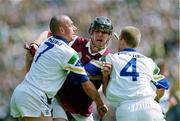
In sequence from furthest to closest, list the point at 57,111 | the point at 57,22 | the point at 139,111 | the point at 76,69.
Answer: the point at 57,111 < the point at 57,22 < the point at 76,69 < the point at 139,111

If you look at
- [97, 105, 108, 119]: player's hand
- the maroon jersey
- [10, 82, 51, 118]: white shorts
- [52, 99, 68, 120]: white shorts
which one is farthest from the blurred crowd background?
[10, 82, 51, 118]: white shorts

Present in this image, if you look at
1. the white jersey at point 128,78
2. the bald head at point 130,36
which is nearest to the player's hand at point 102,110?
the white jersey at point 128,78

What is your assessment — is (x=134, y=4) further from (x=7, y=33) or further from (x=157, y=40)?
(x=7, y=33)

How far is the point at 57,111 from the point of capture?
377 inches

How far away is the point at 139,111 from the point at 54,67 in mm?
1129

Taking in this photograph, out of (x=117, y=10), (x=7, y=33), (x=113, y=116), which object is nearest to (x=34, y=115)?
(x=113, y=116)

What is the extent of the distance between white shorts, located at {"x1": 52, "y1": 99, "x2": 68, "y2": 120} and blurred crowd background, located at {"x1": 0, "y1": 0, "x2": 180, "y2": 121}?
7165 millimetres

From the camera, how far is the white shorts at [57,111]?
957cm

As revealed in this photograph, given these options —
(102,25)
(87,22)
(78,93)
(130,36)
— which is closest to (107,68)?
(130,36)

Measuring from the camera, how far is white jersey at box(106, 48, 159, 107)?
29.5 feet

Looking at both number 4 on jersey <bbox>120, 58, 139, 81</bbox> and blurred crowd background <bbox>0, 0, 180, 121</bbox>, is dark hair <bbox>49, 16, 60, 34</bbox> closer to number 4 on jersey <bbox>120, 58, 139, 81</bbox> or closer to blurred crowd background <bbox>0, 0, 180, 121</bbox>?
number 4 on jersey <bbox>120, 58, 139, 81</bbox>

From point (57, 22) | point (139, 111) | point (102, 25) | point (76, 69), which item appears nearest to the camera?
point (139, 111)

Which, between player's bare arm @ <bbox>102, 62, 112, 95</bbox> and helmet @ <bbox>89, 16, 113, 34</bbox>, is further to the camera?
helmet @ <bbox>89, 16, 113, 34</bbox>

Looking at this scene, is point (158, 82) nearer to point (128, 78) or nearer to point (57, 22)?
point (128, 78)
